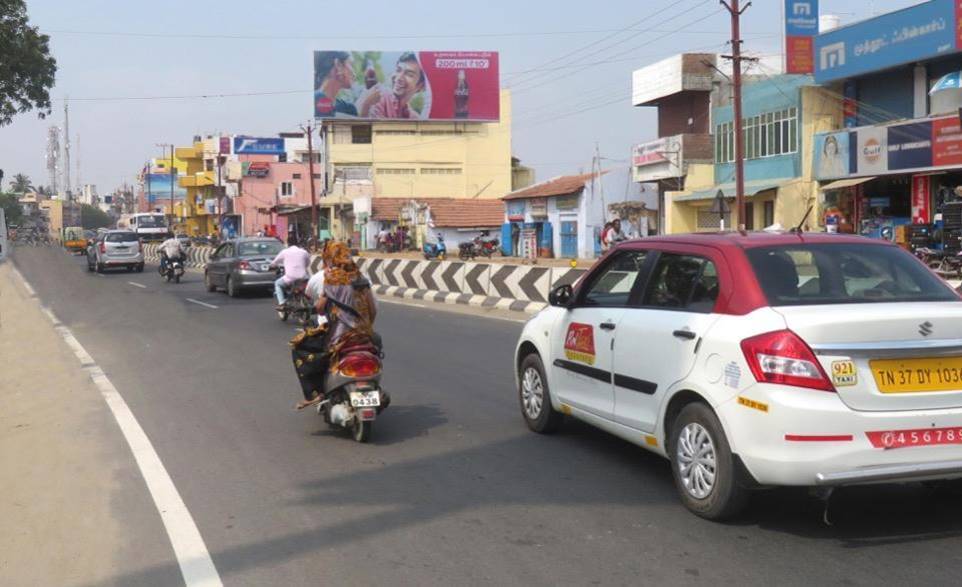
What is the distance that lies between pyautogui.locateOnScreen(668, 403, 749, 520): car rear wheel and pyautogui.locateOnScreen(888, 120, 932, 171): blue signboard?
25.2 m

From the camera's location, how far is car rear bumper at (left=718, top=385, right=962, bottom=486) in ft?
16.0

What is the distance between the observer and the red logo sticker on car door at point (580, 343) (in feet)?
22.3

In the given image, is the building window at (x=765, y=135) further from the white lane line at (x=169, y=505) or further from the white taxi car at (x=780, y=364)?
the white taxi car at (x=780, y=364)

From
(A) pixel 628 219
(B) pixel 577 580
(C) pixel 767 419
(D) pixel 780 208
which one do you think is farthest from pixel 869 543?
(A) pixel 628 219

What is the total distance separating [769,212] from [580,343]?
32.7 metres

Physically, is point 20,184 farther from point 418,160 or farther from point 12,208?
point 418,160

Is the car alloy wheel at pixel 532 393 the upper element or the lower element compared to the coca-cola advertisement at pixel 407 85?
lower

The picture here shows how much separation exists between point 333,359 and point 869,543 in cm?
415

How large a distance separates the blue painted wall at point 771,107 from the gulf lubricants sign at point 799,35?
522 millimetres

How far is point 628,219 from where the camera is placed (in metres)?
49.1

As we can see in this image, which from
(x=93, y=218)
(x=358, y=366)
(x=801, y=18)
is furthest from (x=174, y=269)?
(x=93, y=218)

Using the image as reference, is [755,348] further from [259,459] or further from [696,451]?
[259,459]

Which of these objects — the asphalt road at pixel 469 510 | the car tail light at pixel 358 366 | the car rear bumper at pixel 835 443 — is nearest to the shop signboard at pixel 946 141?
the asphalt road at pixel 469 510

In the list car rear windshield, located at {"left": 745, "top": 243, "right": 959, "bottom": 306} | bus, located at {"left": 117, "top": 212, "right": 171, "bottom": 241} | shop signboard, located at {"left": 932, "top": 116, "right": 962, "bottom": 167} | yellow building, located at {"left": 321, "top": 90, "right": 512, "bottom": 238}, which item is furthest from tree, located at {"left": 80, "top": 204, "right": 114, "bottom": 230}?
car rear windshield, located at {"left": 745, "top": 243, "right": 959, "bottom": 306}
